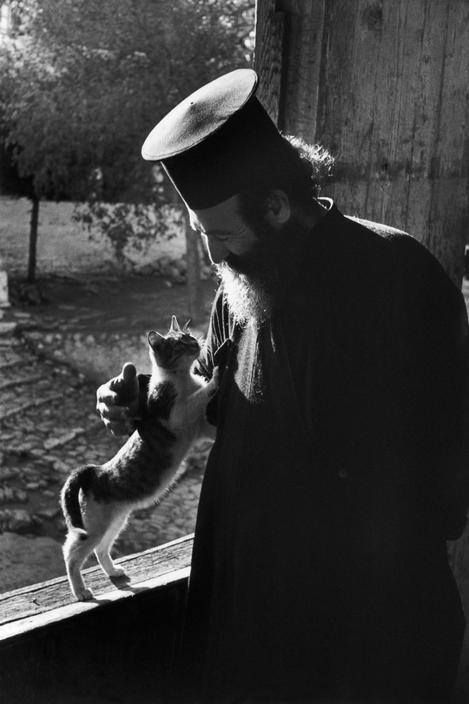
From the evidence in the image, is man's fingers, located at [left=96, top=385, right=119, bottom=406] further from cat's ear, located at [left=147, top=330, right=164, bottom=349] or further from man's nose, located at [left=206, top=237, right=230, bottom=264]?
man's nose, located at [left=206, top=237, right=230, bottom=264]

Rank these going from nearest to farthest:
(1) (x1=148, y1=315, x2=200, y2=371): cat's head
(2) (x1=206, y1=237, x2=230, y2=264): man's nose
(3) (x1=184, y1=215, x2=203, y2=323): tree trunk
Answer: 1. (2) (x1=206, y1=237, x2=230, y2=264): man's nose
2. (1) (x1=148, y1=315, x2=200, y2=371): cat's head
3. (3) (x1=184, y1=215, x2=203, y2=323): tree trunk

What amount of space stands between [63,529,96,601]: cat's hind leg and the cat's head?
0.68 metres

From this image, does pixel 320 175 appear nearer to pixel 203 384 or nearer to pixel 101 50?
pixel 203 384

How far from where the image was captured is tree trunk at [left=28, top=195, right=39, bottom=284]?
1367 centimetres

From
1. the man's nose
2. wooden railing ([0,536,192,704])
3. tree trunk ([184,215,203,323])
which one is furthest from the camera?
tree trunk ([184,215,203,323])

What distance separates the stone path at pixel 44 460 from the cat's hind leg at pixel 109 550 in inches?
145

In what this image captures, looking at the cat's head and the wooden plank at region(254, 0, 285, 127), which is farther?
the cat's head

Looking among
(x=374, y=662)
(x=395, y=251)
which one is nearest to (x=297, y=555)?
(x=374, y=662)

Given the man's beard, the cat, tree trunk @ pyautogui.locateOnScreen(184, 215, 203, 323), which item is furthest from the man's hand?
tree trunk @ pyautogui.locateOnScreen(184, 215, 203, 323)

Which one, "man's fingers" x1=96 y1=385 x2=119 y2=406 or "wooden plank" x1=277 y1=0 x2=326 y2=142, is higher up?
"wooden plank" x1=277 y1=0 x2=326 y2=142

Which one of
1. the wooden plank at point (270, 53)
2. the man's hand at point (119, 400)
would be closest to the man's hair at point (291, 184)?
the wooden plank at point (270, 53)

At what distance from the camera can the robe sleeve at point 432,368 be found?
2531 mm

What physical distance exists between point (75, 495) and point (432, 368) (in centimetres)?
145

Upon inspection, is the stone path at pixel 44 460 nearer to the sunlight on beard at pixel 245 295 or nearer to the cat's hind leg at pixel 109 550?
the cat's hind leg at pixel 109 550
